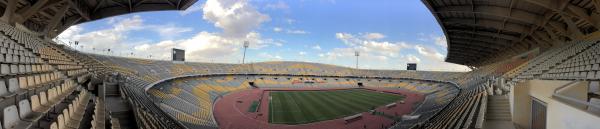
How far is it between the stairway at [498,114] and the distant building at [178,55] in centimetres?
4113

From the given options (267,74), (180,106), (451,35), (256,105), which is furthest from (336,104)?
(267,74)

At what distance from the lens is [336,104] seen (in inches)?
1336

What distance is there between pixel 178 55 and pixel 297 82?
17167 mm

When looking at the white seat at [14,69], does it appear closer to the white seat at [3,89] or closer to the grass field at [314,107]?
the white seat at [3,89]

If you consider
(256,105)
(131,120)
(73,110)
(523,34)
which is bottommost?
(256,105)

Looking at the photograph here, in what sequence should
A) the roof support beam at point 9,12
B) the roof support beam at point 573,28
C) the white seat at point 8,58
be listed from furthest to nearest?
the roof support beam at point 9,12
the roof support beam at point 573,28
the white seat at point 8,58

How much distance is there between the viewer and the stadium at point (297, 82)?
6.93m

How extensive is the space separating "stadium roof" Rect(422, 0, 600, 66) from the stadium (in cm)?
8

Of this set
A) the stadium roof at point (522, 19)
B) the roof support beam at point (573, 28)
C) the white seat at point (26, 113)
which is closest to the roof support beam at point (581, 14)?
the stadium roof at point (522, 19)

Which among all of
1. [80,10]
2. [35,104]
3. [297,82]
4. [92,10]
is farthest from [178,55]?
[35,104]

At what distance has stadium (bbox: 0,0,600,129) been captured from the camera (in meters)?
6.93

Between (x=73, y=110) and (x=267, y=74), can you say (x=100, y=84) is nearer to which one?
(x=73, y=110)

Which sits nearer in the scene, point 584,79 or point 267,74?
point 584,79

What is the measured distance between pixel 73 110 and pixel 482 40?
34936 millimetres
